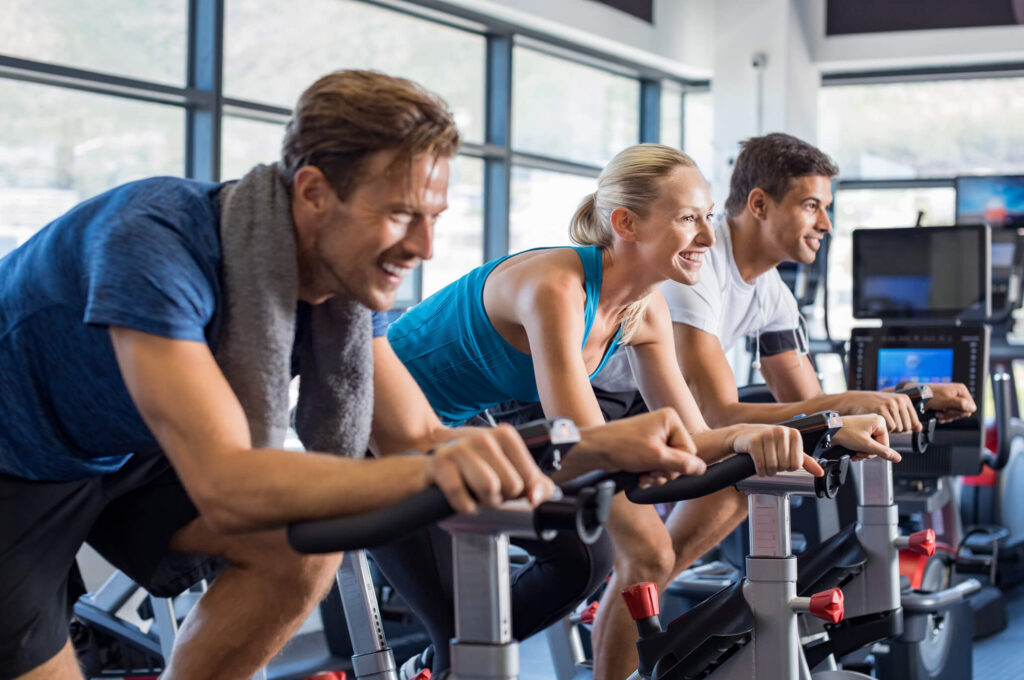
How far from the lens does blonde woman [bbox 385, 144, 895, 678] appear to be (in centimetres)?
220

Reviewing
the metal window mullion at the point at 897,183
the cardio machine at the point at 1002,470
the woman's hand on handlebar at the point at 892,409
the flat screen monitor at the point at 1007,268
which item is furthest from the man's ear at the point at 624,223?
the metal window mullion at the point at 897,183

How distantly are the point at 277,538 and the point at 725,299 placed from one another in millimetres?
1707

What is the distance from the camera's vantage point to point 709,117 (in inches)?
324

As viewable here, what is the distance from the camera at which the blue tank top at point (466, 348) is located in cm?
226

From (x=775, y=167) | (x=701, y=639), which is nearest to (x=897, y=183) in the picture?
(x=775, y=167)

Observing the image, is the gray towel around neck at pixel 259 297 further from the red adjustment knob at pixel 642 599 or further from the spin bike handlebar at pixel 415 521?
the red adjustment knob at pixel 642 599

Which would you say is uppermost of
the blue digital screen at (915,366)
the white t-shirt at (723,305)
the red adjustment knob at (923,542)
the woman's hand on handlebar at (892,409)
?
the white t-shirt at (723,305)

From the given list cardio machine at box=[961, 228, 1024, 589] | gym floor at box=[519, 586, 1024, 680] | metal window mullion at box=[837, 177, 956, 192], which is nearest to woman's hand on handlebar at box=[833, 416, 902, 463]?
gym floor at box=[519, 586, 1024, 680]

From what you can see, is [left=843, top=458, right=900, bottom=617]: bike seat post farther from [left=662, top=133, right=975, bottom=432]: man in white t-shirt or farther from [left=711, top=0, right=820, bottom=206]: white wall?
[left=711, top=0, right=820, bottom=206]: white wall

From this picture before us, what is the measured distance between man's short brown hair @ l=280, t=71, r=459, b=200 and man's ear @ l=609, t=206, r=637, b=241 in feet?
3.24

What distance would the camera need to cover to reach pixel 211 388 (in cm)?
120

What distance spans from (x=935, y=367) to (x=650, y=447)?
7.44 ft

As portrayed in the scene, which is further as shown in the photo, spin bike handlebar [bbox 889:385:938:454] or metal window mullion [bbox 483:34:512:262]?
metal window mullion [bbox 483:34:512:262]

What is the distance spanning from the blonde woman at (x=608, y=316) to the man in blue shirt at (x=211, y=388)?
2.29 feet
